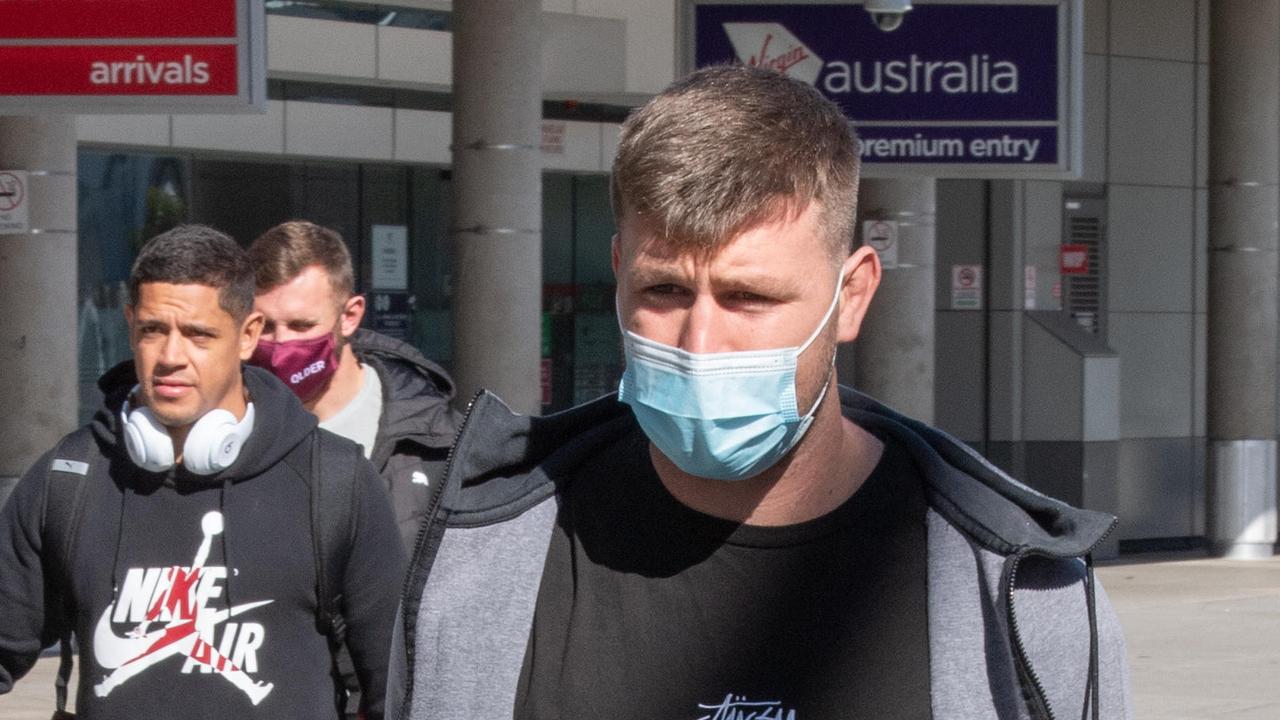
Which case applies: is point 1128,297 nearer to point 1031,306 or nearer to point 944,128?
point 1031,306

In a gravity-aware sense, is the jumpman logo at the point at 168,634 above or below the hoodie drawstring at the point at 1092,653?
below

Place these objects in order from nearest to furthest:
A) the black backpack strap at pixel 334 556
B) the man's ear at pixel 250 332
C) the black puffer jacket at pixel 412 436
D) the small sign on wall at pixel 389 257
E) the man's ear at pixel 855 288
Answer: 1. the man's ear at pixel 855 288
2. the black backpack strap at pixel 334 556
3. the man's ear at pixel 250 332
4. the black puffer jacket at pixel 412 436
5. the small sign on wall at pixel 389 257

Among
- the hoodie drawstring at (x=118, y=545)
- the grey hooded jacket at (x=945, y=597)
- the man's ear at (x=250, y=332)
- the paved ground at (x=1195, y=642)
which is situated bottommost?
the paved ground at (x=1195, y=642)

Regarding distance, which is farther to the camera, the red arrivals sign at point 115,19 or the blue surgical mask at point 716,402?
the red arrivals sign at point 115,19

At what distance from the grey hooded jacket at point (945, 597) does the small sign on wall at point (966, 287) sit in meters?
16.7

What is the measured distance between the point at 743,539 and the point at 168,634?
190cm

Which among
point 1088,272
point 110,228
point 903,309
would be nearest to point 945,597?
point 903,309

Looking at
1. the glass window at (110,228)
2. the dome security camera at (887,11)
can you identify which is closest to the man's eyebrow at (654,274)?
the dome security camera at (887,11)

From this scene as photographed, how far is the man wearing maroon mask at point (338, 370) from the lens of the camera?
486 cm

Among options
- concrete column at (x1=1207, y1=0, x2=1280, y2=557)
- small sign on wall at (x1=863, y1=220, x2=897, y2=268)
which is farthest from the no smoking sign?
concrete column at (x1=1207, y1=0, x2=1280, y2=557)

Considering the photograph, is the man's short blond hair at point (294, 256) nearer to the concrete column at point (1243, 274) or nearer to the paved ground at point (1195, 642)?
→ the paved ground at point (1195, 642)

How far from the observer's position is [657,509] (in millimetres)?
2301

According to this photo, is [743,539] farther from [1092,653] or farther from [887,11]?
[887,11]

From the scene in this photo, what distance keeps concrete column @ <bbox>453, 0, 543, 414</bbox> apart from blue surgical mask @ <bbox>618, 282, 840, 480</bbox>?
34.5 ft
